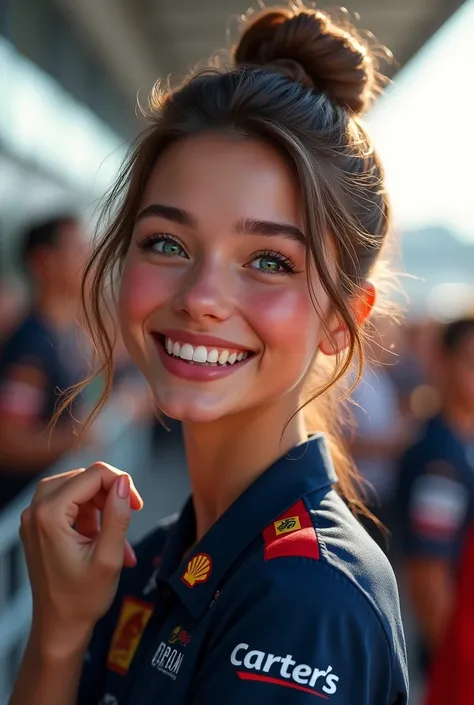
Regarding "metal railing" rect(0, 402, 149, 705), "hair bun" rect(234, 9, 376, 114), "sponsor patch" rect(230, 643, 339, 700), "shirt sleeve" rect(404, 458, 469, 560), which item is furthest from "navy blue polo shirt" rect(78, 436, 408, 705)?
"shirt sleeve" rect(404, 458, 469, 560)

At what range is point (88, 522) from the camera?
4.36ft

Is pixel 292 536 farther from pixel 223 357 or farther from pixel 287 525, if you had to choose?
pixel 223 357

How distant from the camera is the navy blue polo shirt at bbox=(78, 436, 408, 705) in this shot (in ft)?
3.05

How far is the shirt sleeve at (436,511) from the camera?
2.76 meters

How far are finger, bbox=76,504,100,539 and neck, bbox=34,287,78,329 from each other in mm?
2073

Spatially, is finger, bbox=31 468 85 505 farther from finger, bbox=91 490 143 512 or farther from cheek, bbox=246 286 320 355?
cheek, bbox=246 286 320 355

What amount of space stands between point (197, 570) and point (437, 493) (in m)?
1.81

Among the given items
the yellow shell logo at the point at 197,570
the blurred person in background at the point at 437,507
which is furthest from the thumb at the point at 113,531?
the blurred person in background at the point at 437,507

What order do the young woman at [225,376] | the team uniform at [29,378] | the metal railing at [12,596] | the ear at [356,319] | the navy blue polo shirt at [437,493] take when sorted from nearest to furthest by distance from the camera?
the young woman at [225,376]
the ear at [356,319]
the metal railing at [12,596]
the navy blue polo shirt at [437,493]
the team uniform at [29,378]

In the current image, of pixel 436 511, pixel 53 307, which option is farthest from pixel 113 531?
pixel 53 307

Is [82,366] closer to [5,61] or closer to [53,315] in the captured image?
[53,315]

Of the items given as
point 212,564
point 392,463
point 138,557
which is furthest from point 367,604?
point 392,463

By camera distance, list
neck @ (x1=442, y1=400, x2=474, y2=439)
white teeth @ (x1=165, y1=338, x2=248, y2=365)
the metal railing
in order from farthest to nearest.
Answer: neck @ (x1=442, y1=400, x2=474, y2=439) → the metal railing → white teeth @ (x1=165, y1=338, x2=248, y2=365)

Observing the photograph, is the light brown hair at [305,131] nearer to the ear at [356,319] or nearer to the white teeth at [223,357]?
the ear at [356,319]
